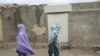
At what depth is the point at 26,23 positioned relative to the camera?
45.2 ft

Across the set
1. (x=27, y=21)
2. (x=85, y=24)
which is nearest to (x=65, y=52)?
(x=85, y=24)

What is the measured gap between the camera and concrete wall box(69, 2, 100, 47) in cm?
1303

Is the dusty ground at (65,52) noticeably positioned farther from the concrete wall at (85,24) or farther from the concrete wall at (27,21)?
the concrete wall at (27,21)

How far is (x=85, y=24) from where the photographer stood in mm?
13141

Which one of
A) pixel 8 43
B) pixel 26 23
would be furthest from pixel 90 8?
pixel 8 43

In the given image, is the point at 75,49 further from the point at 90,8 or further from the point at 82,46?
the point at 90,8

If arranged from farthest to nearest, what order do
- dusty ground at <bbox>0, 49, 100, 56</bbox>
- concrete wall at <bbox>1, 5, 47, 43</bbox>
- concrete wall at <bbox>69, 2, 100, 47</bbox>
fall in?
concrete wall at <bbox>1, 5, 47, 43</bbox>
concrete wall at <bbox>69, 2, 100, 47</bbox>
dusty ground at <bbox>0, 49, 100, 56</bbox>

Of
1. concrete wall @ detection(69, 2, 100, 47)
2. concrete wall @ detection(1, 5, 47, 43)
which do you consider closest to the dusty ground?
concrete wall @ detection(69, 2, 100, 47)

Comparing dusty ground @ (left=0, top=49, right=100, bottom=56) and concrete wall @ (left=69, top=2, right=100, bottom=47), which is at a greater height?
concrete wall @ (left=69, top=2, right=100, bottom=47)

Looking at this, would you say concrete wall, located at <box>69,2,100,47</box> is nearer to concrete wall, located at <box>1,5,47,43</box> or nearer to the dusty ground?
the dusty ground

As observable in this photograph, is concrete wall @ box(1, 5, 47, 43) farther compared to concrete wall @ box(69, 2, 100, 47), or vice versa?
concrete wall @ box(1, 5, 47, 43)

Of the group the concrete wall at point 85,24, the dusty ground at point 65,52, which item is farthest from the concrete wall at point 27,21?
the concrete wall at point 85,24

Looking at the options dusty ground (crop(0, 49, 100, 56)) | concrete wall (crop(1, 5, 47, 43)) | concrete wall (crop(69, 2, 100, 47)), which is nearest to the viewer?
dusty ground (crop(0, 49, 100, 56))

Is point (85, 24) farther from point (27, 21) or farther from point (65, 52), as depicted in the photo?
point (27, 21)
